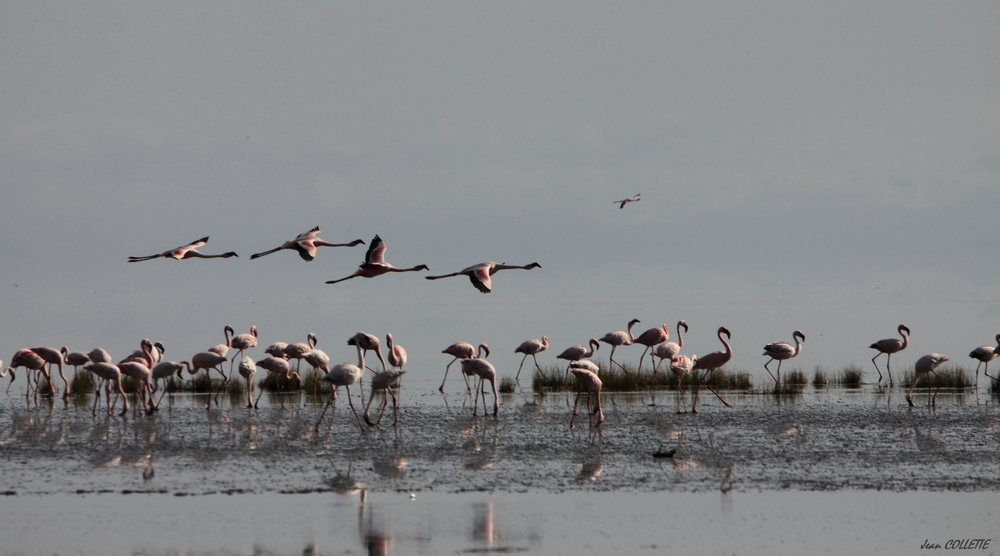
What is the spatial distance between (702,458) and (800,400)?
718 cm

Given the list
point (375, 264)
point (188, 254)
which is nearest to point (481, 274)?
point (375, 264)

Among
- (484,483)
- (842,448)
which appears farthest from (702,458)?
(484,483)

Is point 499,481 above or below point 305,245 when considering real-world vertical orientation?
below

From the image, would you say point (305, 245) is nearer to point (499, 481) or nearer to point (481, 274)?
point (481, 274)

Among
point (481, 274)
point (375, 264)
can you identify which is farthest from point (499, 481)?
point (375, 264)

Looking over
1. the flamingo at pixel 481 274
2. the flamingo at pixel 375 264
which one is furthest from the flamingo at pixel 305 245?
the flamingo at pixel 481 274

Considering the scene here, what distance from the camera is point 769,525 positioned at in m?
8.05

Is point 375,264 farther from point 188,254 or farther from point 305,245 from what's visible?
point 188,254

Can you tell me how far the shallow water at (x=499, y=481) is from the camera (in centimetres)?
763

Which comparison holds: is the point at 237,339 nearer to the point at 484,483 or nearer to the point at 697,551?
the point at 484,483

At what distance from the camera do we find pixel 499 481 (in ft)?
31.3

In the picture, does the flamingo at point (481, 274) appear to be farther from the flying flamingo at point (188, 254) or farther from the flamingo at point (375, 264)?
the flying flamingo at point (188, 254)

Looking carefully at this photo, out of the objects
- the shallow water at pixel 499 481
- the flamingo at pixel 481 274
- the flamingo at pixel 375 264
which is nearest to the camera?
the shallow water at pixel 499 481

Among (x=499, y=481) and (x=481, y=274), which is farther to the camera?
(x=481, y=274)
